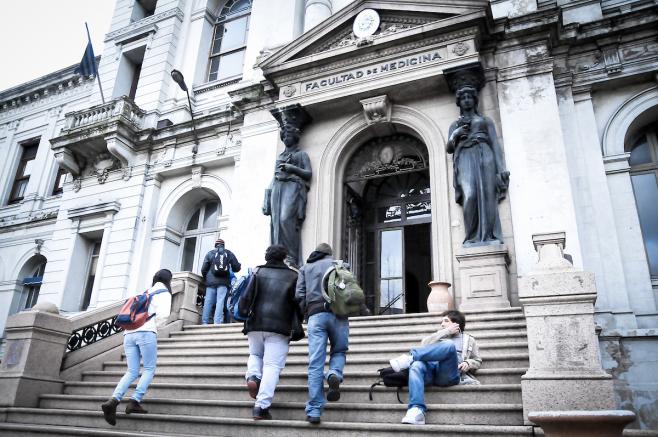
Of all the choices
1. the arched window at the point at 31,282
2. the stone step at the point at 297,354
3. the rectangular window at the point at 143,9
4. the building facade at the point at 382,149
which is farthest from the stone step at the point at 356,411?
the rectangular window at the point at 143,9

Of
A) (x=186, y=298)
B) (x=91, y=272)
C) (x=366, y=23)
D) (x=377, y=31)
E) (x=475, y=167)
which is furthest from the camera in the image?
(x=91, y=272)

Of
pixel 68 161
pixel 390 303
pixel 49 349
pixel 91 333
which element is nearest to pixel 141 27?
pixel 68 161

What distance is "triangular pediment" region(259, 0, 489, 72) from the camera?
36.3 ft

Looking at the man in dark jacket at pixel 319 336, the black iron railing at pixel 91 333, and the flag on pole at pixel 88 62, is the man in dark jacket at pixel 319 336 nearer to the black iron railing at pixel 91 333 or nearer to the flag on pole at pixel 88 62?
the black iron railing at pixel 91 333

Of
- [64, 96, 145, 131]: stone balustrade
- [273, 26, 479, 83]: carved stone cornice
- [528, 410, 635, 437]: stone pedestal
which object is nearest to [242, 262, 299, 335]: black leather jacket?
[528, 410, 635, 437]: stone pedestal

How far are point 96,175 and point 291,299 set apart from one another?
13.0 m

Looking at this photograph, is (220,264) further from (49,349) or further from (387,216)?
(387,216)

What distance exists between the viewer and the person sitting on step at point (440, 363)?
512 centimetres

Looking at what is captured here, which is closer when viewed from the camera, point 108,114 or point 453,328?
point 453,328

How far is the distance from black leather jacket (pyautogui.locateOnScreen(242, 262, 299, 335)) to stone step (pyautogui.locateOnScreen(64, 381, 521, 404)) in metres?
1.08

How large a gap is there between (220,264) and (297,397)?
196 inches

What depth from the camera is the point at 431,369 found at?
557cm

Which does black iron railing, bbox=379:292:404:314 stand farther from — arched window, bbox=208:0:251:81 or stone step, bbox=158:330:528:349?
arched window, bbox=208:0:251:81

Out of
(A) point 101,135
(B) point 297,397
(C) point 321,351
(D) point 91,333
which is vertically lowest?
(B) point 297,397
